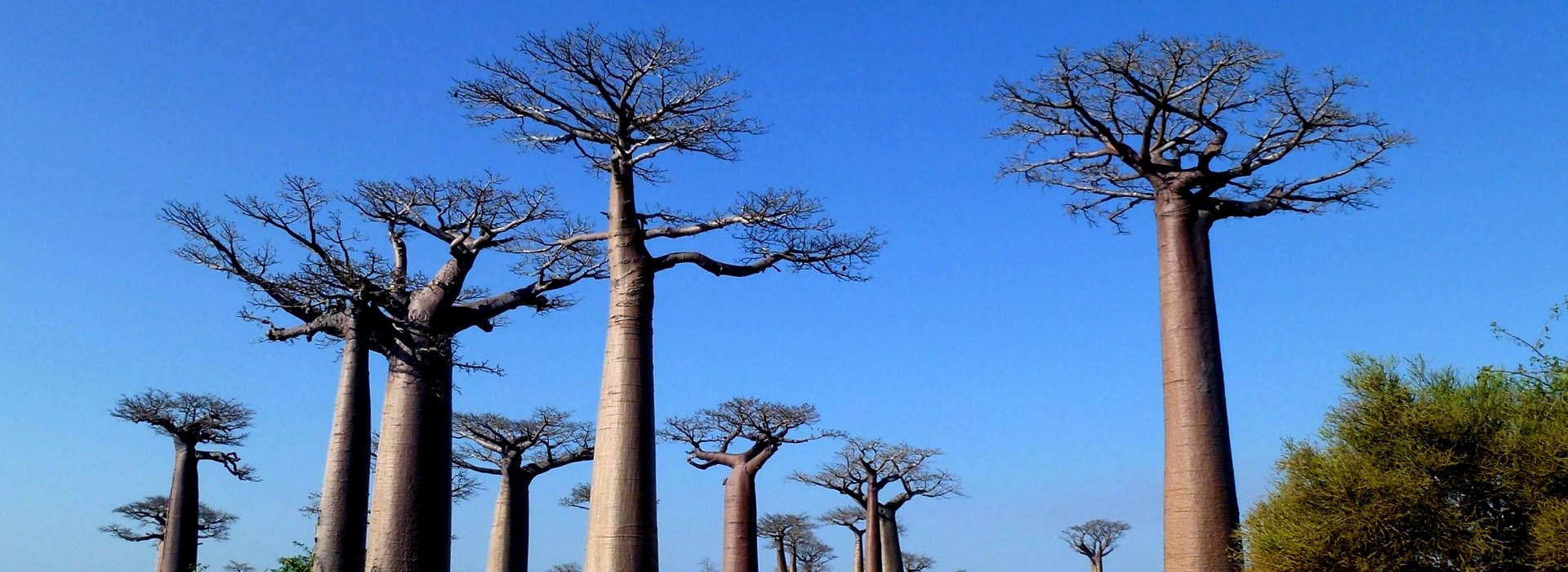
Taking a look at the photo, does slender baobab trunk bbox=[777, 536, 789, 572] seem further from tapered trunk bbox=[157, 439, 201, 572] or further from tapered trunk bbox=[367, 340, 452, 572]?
tapered trunk bbox=[367, 340, 452, 572]

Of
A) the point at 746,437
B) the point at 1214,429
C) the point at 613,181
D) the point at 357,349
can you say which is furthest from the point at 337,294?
the point at 746,437

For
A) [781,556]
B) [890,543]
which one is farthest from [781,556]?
[890,543]

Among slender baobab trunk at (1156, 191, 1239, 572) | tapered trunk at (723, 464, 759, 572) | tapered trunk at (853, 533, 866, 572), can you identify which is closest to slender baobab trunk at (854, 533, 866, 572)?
tapered trunk at (853, 533, 866, 572)

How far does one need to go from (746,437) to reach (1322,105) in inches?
461

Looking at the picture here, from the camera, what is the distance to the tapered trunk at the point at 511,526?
18.4 metres

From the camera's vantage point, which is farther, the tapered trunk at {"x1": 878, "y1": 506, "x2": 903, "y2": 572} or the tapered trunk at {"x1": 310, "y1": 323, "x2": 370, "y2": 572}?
the tapered trunk at {"x1": 878, "y1": 506, "x2": 903, "y2": 572}

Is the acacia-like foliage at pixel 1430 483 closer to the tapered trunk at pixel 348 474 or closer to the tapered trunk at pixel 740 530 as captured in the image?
the tapered trunk at pixel 348 474

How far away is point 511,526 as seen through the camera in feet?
60.8

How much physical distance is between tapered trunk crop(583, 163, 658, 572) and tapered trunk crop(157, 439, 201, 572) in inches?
401

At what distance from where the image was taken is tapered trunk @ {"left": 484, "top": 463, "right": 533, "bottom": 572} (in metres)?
18.4

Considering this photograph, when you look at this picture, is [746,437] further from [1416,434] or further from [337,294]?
[1416,434]

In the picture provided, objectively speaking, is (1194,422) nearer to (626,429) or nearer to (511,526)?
(626,429)

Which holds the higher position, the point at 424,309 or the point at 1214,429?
the point at 424,309

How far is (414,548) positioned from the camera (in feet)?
31.8
